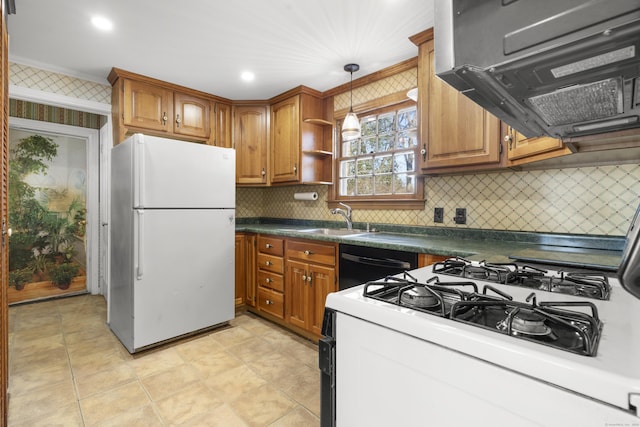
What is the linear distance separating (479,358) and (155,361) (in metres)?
2.37

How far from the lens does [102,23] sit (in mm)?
2100


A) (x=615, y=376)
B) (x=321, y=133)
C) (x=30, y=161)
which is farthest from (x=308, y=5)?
(x=30, y=161)

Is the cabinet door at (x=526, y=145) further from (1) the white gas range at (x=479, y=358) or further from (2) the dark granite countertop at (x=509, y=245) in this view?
(1) the white gas range at (x=479, y=358)

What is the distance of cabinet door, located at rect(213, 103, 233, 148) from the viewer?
11.3ft

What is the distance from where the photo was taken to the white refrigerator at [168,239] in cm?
235

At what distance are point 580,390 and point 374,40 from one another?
7.67ft

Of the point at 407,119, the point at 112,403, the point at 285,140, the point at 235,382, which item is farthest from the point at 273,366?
the point at 407,119

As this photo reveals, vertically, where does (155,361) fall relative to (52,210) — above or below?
below

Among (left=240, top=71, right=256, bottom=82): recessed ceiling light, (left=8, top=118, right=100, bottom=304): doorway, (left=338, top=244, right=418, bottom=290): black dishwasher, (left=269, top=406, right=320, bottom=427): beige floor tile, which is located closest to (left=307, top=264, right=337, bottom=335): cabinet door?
(left=338, top=244, right=418, bottom=290): black dishwasher

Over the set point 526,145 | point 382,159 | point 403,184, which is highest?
point 382,159

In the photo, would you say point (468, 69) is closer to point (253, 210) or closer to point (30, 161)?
point (253, 210)

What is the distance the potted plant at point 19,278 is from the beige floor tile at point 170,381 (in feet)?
9.15

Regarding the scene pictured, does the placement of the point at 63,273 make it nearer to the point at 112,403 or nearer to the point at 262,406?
the point at 112,403

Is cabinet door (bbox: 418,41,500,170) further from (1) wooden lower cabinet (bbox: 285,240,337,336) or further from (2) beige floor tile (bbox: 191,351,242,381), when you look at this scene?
(2) beige floor tile (bbox: 191,351,242,381)
